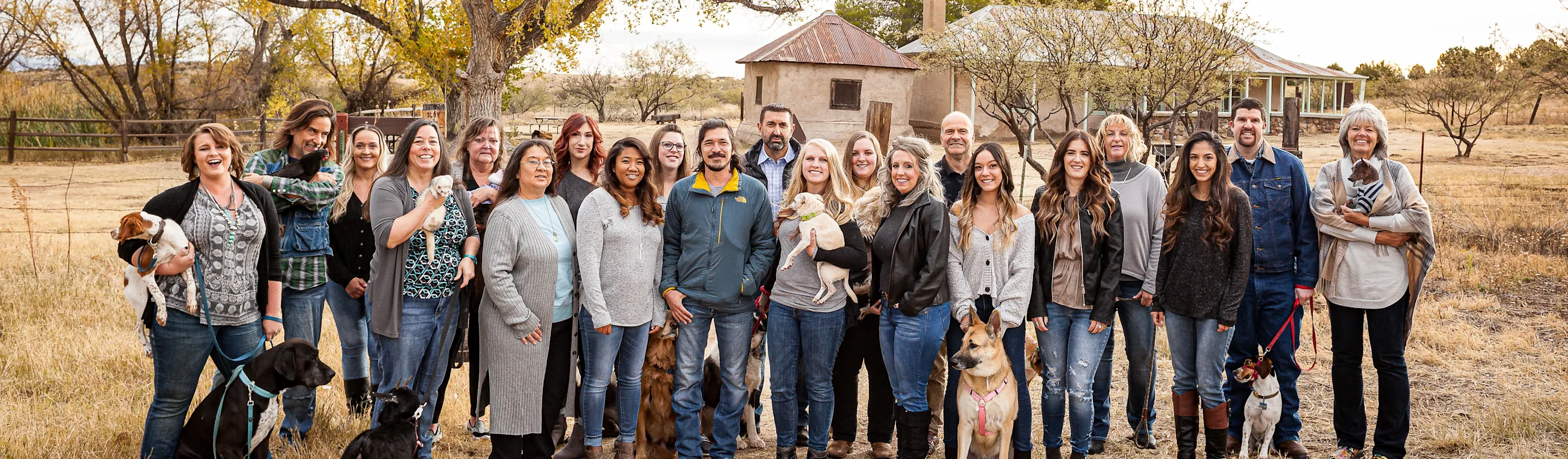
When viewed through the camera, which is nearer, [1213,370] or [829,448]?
[1213,370]

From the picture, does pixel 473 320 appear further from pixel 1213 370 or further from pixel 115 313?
pixel 115 313

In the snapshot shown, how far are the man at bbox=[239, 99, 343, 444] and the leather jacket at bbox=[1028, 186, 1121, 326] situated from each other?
11.1 feet

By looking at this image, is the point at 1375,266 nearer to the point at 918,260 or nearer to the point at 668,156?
the point at 918,260

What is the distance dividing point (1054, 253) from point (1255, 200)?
114 centimetres

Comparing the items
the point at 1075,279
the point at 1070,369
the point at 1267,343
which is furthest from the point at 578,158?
the point at 1267,343

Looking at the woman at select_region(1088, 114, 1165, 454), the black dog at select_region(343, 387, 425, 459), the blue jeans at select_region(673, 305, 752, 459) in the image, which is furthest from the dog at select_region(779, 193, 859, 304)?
the black dog at select_region(343, 387, 425, 459)

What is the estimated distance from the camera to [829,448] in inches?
201

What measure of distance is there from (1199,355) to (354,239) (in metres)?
4.14

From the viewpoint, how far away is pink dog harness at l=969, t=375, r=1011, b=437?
4.49 metres

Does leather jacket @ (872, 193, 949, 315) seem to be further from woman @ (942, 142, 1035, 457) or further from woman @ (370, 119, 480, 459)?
woman @ (370, 119, 480, 459)

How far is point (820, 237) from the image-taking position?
4379mm

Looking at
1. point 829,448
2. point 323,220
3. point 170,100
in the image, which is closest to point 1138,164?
point 829,448

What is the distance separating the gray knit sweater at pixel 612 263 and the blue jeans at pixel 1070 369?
6.34ft

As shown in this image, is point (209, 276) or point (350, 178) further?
point (350, 178)
